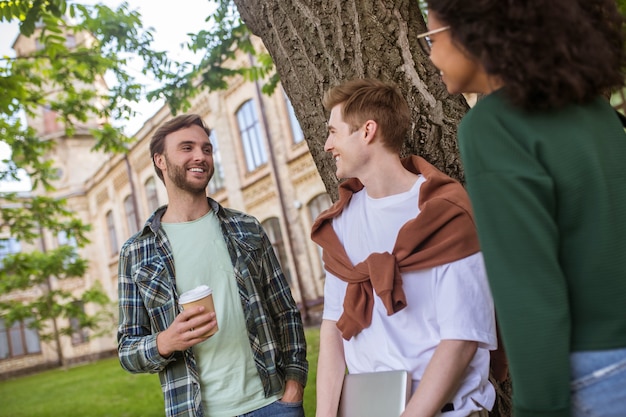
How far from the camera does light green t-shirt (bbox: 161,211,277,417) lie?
97.7 inches

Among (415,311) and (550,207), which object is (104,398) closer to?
(415,311)

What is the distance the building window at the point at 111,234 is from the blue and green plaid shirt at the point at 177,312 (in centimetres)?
2900

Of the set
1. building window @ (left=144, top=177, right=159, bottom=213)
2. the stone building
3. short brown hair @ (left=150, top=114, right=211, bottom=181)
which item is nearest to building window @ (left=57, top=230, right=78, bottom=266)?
the stone building

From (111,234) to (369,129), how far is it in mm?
30638

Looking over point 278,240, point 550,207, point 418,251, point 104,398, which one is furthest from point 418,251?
point 278,240

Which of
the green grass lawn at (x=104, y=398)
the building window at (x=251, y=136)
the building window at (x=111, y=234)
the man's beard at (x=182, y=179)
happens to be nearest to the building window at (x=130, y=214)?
the building window at (x=111, y=234)

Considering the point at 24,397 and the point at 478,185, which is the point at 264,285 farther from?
the point at 24,397

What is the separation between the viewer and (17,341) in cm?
3225

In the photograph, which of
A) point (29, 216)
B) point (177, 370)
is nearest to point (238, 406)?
point (177, 370)

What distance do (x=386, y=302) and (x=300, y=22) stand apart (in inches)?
60.1

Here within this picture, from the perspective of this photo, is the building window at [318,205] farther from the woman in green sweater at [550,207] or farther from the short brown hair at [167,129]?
the woman in green sweater at [550,207]

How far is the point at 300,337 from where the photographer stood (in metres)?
2.76

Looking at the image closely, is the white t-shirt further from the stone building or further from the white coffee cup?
the stone building

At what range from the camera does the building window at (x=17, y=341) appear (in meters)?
31.9
